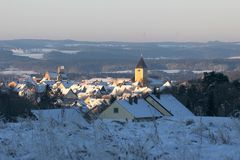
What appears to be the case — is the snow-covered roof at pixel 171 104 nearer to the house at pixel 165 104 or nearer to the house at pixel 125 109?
the house at pixel 165 104

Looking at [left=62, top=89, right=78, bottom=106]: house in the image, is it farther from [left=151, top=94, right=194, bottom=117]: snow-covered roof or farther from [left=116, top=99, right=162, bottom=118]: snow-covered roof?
[left=116, top=99, right=162, bottom=118]: snow-covered roof

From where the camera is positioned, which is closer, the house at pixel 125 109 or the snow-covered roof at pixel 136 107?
the snow-covered roof at pixel 136 107

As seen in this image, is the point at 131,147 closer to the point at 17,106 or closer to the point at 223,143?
the point at 223,143

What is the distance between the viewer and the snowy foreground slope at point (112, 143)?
5105 mm

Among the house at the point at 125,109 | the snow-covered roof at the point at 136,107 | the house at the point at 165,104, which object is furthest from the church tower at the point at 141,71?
the house at the point at 125,109

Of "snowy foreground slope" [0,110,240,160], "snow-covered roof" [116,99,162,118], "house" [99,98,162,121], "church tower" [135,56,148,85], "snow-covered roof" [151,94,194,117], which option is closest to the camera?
"snowy foreground slope" [0,110,240,160]

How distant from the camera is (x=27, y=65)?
19512cm

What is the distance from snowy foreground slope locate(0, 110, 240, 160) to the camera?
5105 mm

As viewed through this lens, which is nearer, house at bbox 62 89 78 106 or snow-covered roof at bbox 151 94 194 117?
snow-covered roof at bbox 151 94 194 117

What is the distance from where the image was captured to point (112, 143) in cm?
563

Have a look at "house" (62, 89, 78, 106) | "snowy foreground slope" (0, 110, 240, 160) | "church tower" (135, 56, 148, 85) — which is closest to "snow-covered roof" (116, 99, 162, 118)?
"house" (62, 89, 78, 106)

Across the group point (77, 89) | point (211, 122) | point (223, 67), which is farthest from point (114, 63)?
point (211, 122)

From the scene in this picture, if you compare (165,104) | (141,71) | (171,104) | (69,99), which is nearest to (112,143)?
(171,104)

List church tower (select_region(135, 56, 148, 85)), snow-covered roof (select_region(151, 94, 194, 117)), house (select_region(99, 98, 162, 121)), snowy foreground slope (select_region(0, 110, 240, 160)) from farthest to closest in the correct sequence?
church tower (select_region(135, 56, 148, 85)) → snow-covered roof (select_region(151, 94, 194, 117)) → house (select_region(99, 98, 162, 121)) → snowy foreground slope (select_region(0, 110, 240, 160))
